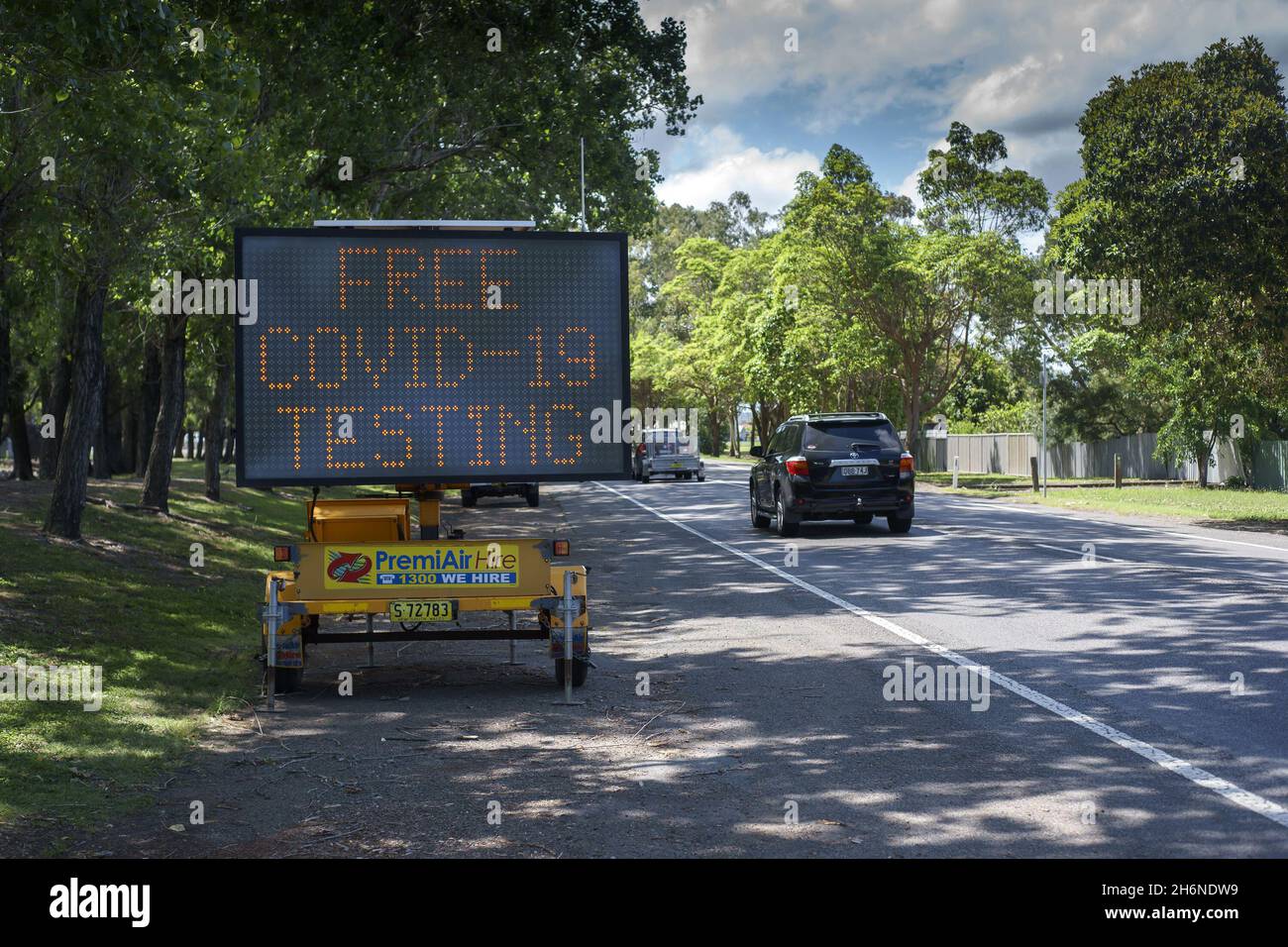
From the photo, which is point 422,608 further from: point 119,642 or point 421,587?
point 119,642

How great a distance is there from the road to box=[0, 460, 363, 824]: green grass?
0.41 meters

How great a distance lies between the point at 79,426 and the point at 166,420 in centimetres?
629

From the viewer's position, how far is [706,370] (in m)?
86.7

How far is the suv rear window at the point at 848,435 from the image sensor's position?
21.2m

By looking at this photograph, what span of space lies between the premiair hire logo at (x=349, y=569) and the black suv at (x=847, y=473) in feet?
42.8

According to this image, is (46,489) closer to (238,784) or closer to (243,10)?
(243,10)

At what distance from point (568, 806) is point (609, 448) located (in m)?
3.10

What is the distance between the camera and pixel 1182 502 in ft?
103

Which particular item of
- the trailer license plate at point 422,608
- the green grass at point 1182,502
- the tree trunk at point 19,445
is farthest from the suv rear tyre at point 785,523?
the tree trunk at point 19,445

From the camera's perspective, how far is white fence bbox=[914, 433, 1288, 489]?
1566 inches

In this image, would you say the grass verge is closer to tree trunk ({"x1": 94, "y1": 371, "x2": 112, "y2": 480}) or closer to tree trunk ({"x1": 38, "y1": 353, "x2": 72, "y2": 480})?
tree trunk ({"x1": 94, "y1": 371, "x2": 112, "y2": 480})

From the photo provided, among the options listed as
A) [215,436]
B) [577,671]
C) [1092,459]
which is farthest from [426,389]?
[1092,459]

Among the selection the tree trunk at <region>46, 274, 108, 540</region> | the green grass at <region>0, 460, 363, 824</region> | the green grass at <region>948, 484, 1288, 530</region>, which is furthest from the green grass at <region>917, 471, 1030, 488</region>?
the tree trunk at <region>46, 274, 108, 540</region>

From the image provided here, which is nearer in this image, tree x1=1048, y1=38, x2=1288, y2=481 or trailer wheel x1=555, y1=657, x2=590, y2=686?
trailer wheel x1=555, y1=657, x2=590, y2=686
